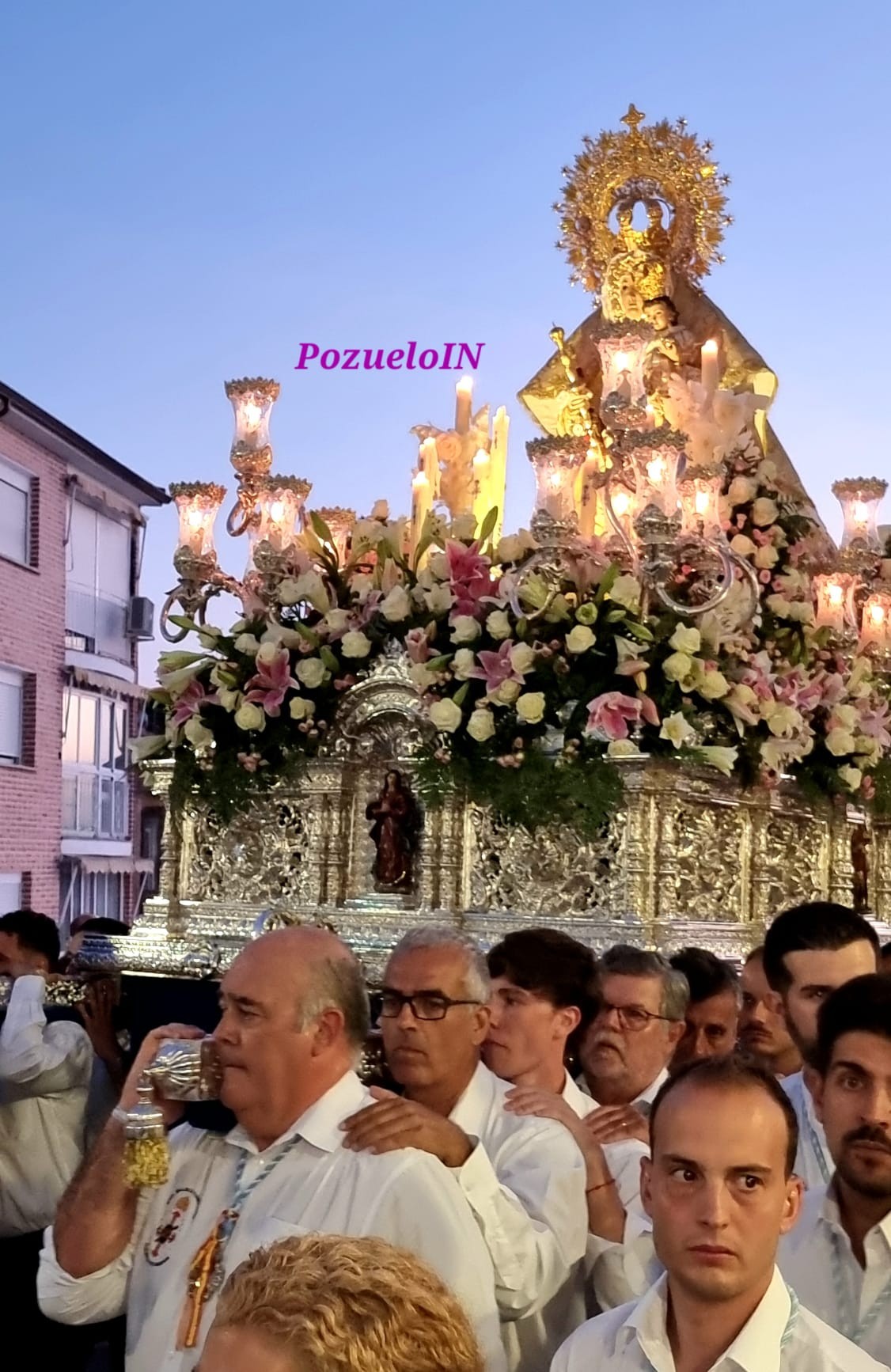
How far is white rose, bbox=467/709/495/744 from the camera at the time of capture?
20.7ft

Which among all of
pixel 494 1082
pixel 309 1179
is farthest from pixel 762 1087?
pixel 494 1082

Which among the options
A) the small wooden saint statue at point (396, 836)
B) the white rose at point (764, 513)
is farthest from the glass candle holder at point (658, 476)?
the white rose at point (764, 513)

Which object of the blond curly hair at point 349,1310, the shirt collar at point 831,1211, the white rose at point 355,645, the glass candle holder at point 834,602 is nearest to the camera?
the blond curly hair at point 349,1310

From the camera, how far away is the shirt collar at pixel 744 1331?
233 cm

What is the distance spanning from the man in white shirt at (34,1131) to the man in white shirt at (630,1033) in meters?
1.73

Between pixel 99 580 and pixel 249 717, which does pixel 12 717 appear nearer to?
pixel 99 580

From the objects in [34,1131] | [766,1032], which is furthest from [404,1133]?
[34,1131]

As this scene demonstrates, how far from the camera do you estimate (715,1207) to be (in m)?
2.39

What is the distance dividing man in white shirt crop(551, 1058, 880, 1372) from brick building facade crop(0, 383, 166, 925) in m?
14.5

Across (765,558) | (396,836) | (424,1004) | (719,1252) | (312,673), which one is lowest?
(719,1252)

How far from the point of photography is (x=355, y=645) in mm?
6836

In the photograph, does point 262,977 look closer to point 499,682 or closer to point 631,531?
point 499,682

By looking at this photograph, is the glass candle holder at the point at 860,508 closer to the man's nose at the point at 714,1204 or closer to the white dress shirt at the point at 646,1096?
the white dress shirt at the point at 646,1096

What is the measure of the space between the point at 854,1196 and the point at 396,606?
13.5 feet
